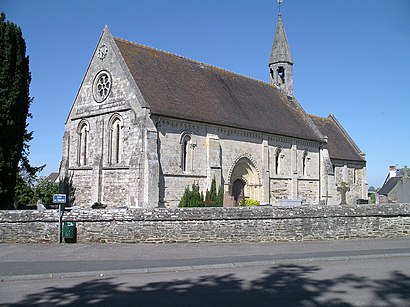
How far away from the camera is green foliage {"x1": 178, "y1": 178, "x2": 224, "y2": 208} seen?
78.0ft

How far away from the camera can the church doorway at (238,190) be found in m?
29.9

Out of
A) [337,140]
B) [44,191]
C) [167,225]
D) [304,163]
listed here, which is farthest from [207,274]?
[337,140]

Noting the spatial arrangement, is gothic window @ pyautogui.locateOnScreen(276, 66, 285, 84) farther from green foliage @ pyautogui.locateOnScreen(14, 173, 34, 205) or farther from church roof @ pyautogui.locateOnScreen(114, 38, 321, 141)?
green foliage @ pyautogui.locateOnScreen(14, 173, 34, 205)

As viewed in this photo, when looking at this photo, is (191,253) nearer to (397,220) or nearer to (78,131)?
(397,220)

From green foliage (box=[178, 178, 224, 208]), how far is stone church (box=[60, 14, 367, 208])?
2.44 feet

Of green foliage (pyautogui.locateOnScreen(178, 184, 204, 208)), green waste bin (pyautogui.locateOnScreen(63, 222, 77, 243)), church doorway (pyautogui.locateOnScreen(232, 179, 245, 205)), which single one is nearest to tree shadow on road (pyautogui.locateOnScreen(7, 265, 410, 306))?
green waste bin (pyautogui.locateOnScreen(63, 222, 77, 243))

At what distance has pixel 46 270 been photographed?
10.9 m

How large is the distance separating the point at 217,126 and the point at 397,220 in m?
12.7

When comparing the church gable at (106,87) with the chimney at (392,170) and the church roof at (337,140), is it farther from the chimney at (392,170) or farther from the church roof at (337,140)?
the chimney at (392,170)

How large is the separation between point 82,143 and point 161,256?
1696cm

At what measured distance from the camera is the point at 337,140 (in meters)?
43.7

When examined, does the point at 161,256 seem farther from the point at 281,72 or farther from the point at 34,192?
the point at 281,72

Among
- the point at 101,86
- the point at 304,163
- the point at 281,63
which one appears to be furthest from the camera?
the point at 281,63

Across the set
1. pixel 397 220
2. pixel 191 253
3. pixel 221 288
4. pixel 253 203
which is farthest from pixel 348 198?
pixel 221 288
